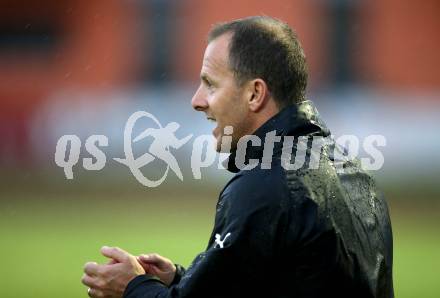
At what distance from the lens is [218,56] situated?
3.02m

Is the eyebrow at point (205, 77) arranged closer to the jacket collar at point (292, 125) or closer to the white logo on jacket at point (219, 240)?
the jacket collar at point (292, 125)

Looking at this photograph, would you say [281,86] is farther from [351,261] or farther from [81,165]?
[81,165]

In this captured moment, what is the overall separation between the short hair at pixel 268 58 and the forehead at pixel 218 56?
2cm

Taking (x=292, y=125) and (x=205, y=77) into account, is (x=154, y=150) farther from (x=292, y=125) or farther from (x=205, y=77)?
(x=292, y=125)

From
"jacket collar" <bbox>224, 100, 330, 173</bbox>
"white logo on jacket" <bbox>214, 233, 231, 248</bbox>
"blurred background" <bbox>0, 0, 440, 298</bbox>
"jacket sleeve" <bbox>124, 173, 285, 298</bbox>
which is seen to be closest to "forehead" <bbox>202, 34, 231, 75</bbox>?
"jacket collar" <bbox>224, 100, 330, 173</bbox>

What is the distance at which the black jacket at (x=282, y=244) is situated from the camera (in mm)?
2625

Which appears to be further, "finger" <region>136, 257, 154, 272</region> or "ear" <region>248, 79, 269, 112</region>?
"finger" <region>136, 257, 154, 272</region>

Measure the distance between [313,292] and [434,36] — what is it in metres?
16.1

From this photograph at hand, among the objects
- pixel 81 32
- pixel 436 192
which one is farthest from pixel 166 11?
pixel 436 192

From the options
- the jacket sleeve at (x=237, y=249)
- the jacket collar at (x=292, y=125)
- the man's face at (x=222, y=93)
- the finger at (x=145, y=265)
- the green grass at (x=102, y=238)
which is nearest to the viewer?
the jacket sleeve at (x=237, y=249)

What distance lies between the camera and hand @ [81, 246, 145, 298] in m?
2.90

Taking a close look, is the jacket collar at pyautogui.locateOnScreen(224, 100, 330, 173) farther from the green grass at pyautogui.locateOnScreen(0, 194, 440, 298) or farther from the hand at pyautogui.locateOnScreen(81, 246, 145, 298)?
the green grass at pyautogui.locateOnScreen(0, 194, 440, 298)

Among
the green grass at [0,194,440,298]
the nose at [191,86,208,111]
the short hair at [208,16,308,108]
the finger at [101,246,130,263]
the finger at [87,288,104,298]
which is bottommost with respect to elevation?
the green grass at [0,194,440,298]

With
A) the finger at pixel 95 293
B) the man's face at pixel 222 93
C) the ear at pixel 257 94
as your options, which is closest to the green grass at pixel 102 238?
the finger at pixel 95 293
